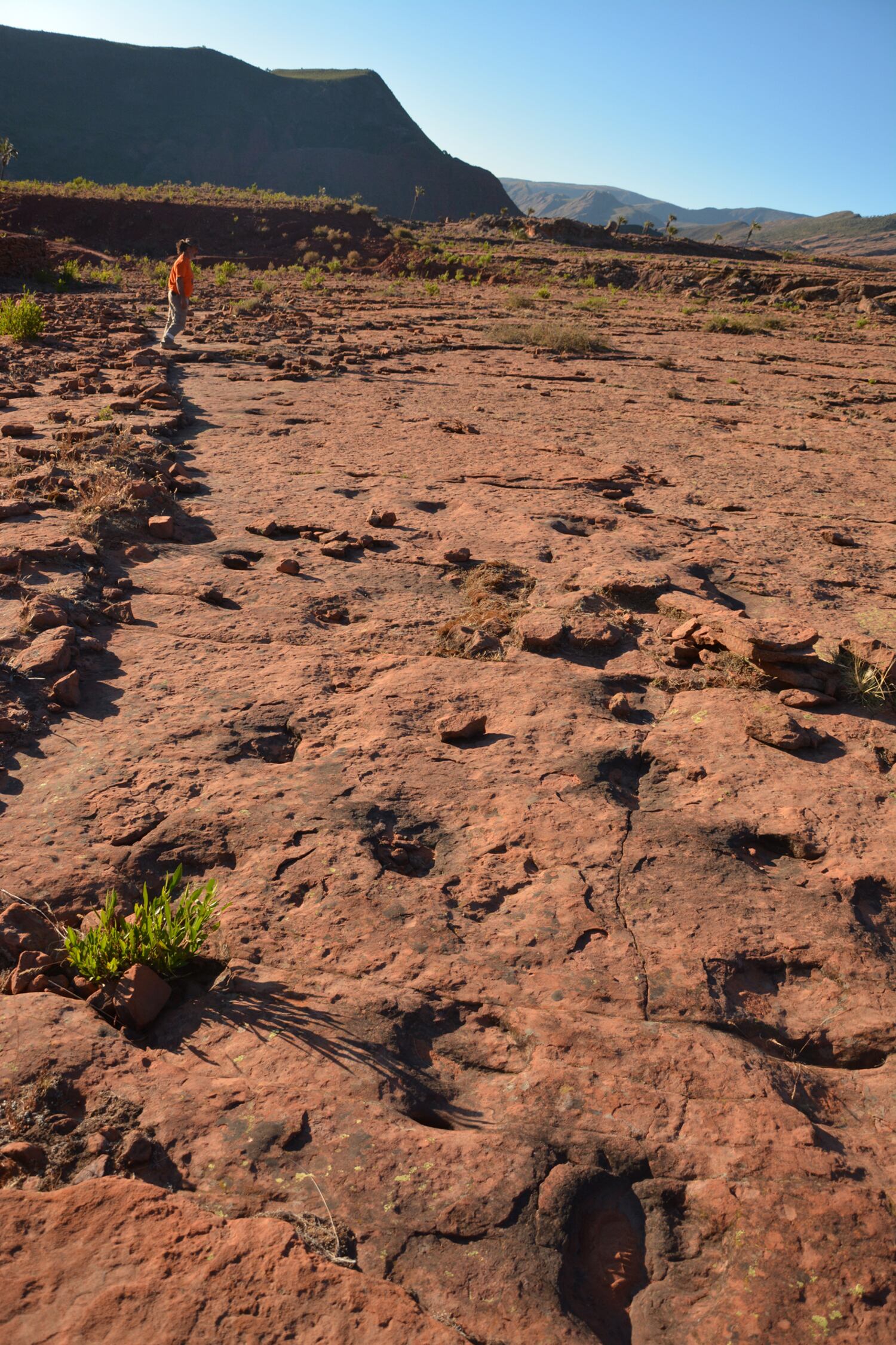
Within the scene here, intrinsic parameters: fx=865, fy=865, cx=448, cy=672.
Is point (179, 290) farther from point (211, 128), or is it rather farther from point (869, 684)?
point (211, 128)

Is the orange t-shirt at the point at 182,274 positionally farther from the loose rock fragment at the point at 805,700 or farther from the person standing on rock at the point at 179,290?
the loose rock fragment at the point at 805,700

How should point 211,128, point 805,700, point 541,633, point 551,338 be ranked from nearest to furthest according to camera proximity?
point 805,700
point 541,633
point 551,338
point 211,128

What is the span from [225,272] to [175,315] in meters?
10.1

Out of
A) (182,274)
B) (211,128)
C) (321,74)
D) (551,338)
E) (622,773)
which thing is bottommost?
(622,773)

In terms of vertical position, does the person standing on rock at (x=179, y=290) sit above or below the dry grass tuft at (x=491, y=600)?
above

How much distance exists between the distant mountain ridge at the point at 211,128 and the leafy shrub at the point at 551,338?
5644cm

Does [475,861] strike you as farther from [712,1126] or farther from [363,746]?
[712,1126]

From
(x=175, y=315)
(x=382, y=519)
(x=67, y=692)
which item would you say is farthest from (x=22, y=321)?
(x=67, y=692)

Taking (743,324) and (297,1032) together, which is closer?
(297,1032)

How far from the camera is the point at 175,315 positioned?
11.0 m

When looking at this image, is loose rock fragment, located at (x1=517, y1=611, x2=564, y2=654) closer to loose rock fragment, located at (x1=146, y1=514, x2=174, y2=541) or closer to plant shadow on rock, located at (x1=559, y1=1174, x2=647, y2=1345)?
loose rock fragment, located at (x1=146, y1=514, x2=174, y2=541)

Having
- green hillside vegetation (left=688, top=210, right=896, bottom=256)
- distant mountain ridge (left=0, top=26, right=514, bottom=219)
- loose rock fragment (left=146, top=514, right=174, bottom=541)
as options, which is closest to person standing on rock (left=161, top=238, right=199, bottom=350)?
loose rock fragment (left=146, top=514, right=174, bottom=541)

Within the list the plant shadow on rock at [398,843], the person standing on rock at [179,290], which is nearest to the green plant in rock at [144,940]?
the plant shadow on rock at [398,843]

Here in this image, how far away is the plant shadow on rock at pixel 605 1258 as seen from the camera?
1.54 metres
